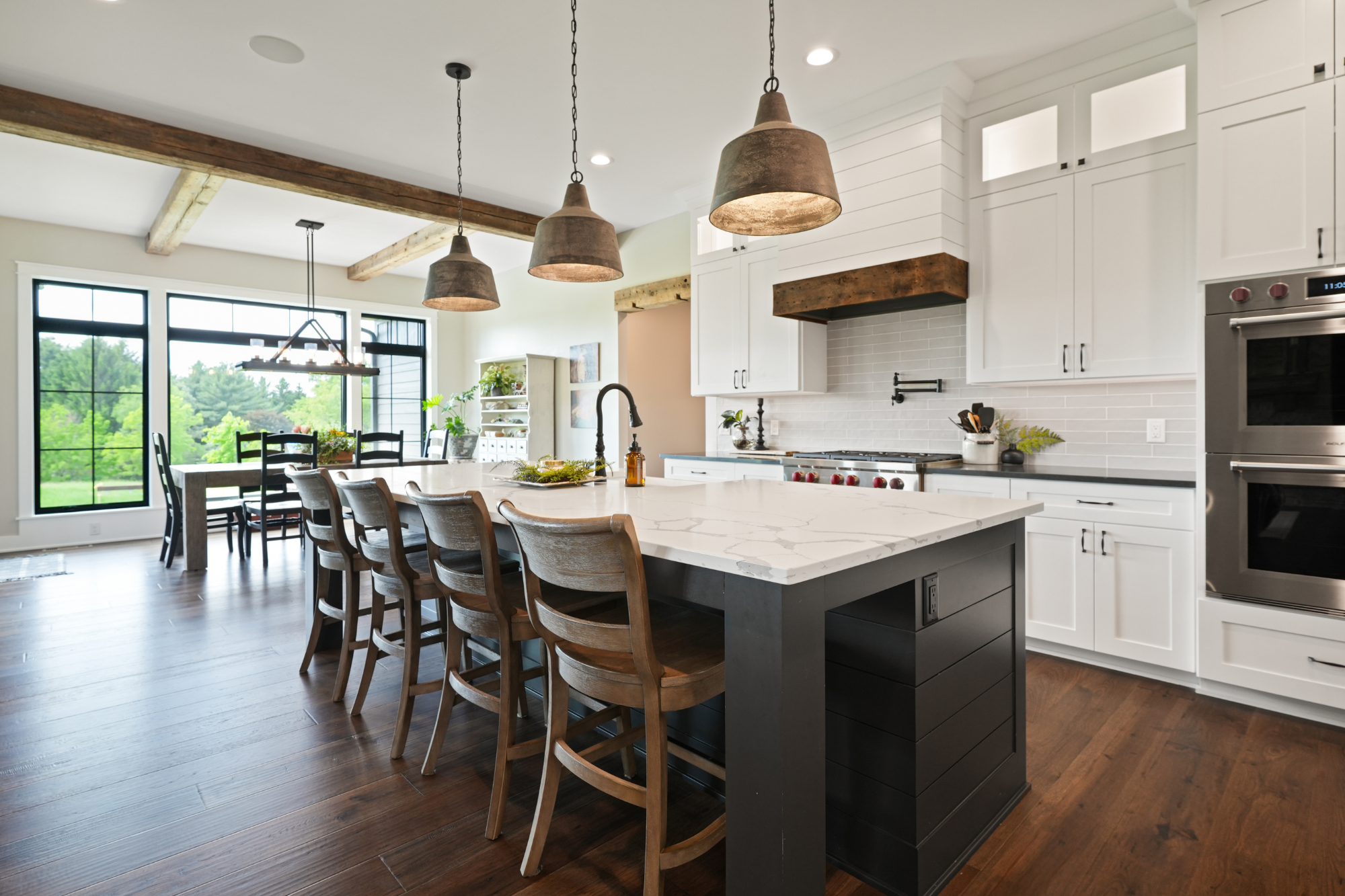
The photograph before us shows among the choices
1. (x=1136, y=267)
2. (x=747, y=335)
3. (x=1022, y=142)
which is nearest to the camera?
(x=1136, y=267)

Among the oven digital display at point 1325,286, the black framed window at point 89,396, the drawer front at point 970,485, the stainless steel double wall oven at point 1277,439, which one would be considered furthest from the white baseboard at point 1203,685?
the black framed window at point 89,396

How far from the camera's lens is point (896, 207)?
372 centimetres

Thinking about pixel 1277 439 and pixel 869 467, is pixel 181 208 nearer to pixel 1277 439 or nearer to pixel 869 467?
pixel 869 467

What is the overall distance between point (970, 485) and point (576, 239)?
2.26 m

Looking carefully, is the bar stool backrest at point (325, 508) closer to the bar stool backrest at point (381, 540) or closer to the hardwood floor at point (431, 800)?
the bar stool backrest at point (381, 540)

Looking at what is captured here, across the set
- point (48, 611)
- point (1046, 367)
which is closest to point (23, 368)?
point (48, 611)

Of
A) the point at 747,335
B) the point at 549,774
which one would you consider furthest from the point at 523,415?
the point at 549,774

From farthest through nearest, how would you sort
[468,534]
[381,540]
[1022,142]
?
[1022,142] → [381,540] → [468,534]

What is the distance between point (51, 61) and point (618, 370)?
13.4ft

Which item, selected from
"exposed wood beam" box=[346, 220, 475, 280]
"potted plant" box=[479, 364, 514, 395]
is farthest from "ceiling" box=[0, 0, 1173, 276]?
"potted plant" box=[479, 364, 514, 395]

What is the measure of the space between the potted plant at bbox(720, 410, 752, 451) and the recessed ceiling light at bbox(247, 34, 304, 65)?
3.41 metres

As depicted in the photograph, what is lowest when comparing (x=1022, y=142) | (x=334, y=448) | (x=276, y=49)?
(x=334, y=448)

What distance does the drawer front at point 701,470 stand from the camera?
467 cm

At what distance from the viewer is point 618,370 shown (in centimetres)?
630
